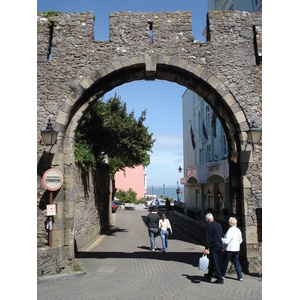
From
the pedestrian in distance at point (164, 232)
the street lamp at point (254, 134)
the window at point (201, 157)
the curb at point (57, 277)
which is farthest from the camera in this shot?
the window at point (201, 157)

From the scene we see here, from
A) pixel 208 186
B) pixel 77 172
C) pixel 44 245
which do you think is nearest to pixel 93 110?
pixel 77 172

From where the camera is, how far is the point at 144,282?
25.4ft

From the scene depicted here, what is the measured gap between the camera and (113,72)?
9.10 meters

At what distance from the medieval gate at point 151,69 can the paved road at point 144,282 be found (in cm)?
114

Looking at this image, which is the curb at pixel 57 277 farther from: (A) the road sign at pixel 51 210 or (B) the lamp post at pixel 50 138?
(A) the road sign at pixel 51 210

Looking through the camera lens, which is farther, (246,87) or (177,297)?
(246,87)

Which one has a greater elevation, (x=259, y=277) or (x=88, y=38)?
(x=88, y=38)

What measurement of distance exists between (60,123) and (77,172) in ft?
13.7

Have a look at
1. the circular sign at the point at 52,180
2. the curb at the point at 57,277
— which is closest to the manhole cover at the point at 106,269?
the curb at the point at 57,277

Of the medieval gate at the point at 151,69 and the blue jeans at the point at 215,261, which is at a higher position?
the medieval gate at the point at 151,69

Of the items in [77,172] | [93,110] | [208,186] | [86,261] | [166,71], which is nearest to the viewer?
[166,71]

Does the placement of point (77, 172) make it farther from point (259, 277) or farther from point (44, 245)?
point (259, 277)

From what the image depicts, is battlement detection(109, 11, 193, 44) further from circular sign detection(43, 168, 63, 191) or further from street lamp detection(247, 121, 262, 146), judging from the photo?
circular sign detection(43, 168, 63, 191)

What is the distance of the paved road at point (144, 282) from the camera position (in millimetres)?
6727
